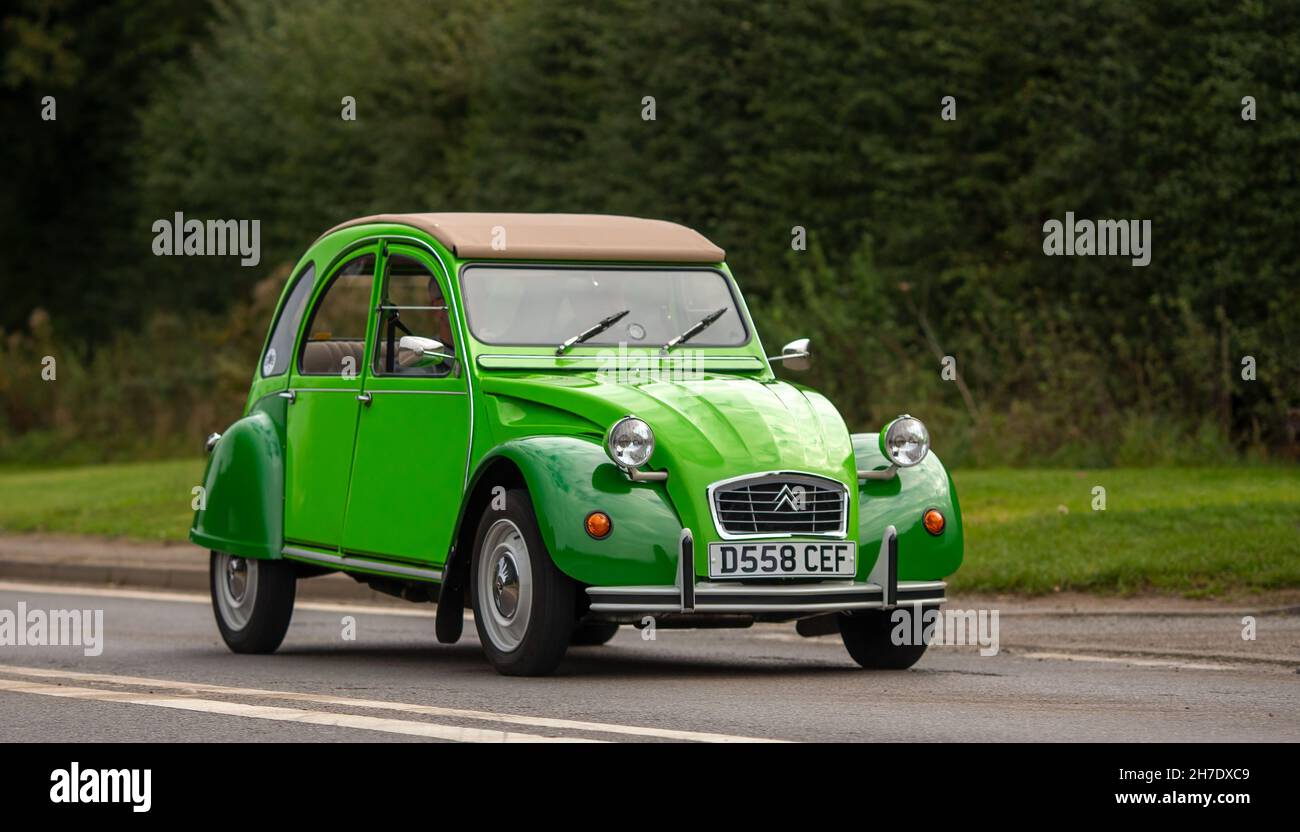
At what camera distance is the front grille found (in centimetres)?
945

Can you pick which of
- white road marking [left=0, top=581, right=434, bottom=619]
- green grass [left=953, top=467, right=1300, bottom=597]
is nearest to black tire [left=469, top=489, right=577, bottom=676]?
white road marking [left=0, top=581, right=434, bottom=619]

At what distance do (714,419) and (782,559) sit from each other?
0.70 meters

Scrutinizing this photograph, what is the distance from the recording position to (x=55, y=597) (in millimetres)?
16172

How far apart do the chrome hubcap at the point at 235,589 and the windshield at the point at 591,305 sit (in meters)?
2.22

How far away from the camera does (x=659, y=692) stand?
921 centimetres

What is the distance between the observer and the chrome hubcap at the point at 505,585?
9.59 metres

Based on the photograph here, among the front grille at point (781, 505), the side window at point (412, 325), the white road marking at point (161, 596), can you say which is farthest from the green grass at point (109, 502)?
the front grille at point (781, 505)

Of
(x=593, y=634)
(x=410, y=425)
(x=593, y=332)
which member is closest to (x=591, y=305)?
(x=593, y=332)

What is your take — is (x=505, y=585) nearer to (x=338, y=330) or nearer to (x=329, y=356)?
(x=329, y=356)

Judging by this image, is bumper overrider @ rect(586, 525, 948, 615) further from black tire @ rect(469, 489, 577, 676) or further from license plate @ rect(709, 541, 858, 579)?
black tire @ rect(469, 489, 577, 676)

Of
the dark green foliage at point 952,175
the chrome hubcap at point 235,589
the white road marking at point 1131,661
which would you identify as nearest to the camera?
the white road marking at point 1131,661

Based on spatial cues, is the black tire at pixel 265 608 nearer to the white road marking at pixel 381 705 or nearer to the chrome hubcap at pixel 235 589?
the chrome hubcap at pixel 235 589
